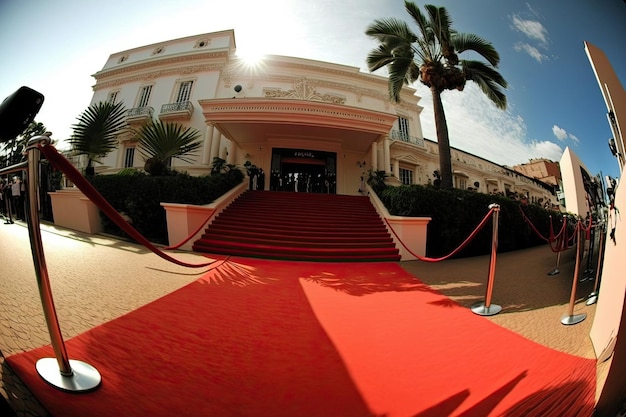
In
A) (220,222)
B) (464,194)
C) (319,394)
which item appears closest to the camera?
(319,394)

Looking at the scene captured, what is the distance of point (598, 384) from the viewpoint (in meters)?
0.47

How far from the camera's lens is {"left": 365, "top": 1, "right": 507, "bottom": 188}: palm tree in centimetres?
93

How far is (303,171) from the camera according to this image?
1038 centimetres

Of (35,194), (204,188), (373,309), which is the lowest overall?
(373,309)

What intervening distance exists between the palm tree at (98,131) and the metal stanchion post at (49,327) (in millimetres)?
367

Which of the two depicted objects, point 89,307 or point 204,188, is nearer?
point 89,307

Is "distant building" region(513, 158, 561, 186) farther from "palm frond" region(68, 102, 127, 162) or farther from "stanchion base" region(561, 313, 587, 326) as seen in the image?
"palm frond" region(68, 102, 127, 162)

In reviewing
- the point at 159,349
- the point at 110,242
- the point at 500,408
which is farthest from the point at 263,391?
the point at 110,242

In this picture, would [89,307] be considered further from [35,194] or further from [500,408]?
[500,408]

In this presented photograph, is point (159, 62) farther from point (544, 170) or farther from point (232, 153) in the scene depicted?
point (232, 153)

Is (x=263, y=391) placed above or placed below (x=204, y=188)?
below

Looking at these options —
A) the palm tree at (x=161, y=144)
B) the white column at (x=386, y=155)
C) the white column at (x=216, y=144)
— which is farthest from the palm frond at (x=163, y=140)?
the white column at (x=386, y=155)

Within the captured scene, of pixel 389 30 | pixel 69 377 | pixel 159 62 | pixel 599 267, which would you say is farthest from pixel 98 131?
pixel 599 267

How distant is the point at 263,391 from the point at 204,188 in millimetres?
4994
